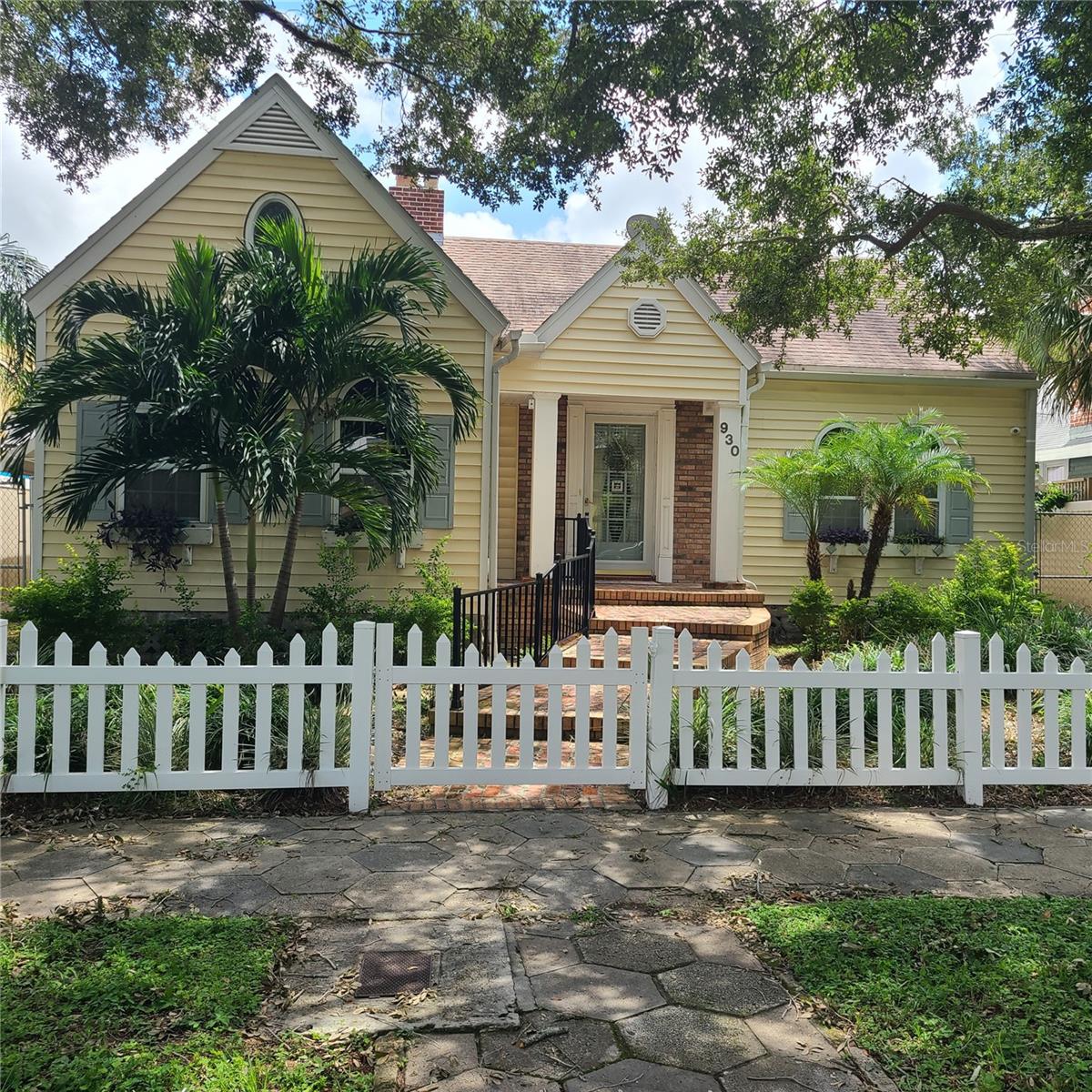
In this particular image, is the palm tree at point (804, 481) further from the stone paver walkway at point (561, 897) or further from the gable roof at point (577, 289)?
the stone paver walkway at point (561, 897)

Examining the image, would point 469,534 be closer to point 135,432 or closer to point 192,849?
point 135,432

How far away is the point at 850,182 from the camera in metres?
7.89

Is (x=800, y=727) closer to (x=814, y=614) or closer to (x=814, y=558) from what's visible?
(x=814, y=614)

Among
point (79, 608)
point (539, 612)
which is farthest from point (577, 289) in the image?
point (79, 608)

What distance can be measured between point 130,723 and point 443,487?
5630 mm

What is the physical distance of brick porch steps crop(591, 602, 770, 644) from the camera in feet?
31.9

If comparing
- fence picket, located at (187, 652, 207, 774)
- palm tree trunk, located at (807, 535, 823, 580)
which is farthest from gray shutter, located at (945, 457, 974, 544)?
fence picket, located at (187, 652, 207, 774)

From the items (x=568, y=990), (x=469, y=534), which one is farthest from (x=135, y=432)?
(x=568, y=990)

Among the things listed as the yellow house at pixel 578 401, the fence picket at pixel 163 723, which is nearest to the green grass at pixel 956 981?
the fence picket at pixel 163 723

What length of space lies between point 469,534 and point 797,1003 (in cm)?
778

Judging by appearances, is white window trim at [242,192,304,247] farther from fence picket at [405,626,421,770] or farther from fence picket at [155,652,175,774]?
fence picket at [405,626,421,770]

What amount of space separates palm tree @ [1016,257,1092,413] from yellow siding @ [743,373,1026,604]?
1.31 metres

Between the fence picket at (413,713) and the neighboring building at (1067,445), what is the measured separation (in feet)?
58.6

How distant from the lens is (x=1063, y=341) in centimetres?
1083
